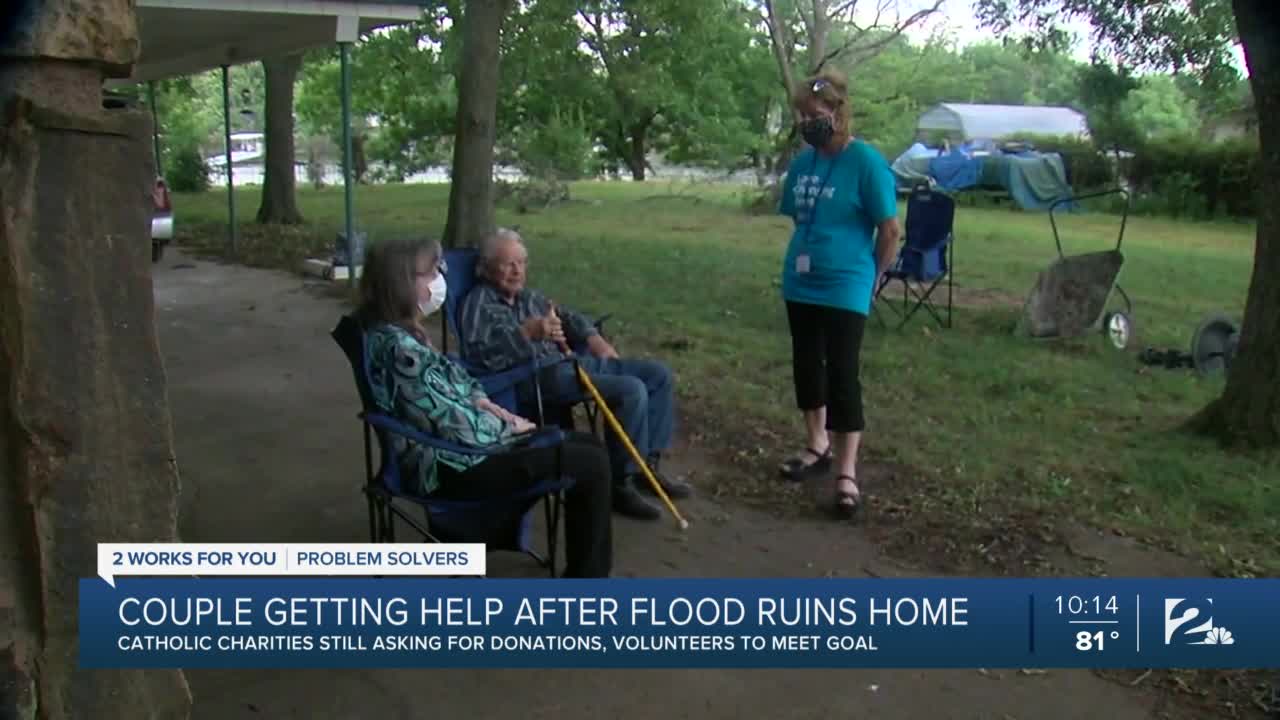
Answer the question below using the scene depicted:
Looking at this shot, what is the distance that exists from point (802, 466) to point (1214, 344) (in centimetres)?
391

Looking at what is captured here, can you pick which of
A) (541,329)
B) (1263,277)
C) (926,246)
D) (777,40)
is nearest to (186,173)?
(777,40)

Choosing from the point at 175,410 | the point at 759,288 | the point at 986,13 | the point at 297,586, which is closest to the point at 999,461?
the point at 297,586

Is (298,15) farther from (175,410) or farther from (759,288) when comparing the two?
(759,288)

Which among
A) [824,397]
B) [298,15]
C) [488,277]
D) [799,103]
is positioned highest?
[298,15]

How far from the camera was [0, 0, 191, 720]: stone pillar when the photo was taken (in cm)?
211

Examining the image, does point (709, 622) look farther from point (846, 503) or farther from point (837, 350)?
point (837, 350)

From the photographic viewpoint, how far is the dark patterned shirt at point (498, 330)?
4273 millimetres

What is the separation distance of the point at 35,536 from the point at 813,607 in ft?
6.10

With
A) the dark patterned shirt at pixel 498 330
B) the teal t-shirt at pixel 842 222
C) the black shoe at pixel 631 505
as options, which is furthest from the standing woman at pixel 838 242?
the dark patterned shirt at pixel 498 330

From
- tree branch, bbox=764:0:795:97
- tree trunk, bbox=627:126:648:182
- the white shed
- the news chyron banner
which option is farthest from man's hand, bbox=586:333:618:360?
the white shed

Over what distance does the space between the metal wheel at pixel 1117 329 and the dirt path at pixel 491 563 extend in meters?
4.05

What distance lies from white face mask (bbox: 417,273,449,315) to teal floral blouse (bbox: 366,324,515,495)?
11 cm

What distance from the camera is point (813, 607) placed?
3.14m

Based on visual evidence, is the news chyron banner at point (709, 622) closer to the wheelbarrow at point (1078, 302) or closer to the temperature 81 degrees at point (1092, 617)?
the temperature 81 degrees at point (1092, 617)
